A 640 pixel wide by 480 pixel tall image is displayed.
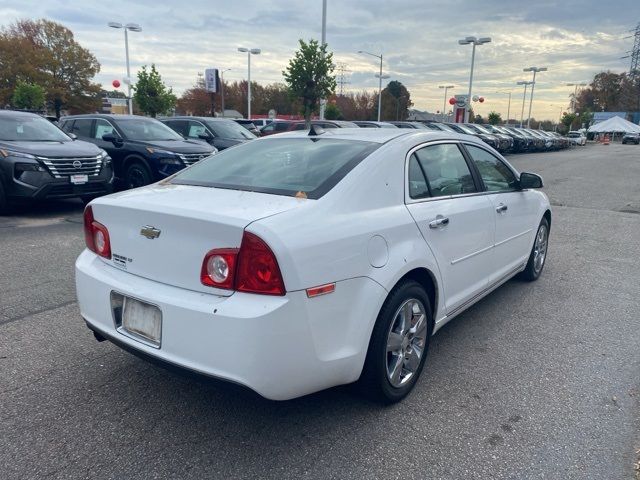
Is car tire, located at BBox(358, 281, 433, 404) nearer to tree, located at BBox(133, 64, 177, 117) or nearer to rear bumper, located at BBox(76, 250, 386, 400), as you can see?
rear bumper, located at BBox(76, 250, 386, 400)

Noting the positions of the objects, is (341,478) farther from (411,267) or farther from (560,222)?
(560,222)

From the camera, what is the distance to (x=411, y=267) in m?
2.94

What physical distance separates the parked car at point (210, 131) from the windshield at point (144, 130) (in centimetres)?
171

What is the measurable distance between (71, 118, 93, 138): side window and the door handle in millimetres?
9537

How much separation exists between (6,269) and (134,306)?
3.53 m

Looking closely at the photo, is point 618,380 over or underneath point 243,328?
underneath

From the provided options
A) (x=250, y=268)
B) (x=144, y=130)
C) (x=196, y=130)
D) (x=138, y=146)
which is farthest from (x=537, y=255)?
(x=196, y=130)

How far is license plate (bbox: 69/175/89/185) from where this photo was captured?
8148 mm

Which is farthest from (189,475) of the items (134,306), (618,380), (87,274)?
(618,380)

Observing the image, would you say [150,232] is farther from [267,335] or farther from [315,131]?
[315,131]

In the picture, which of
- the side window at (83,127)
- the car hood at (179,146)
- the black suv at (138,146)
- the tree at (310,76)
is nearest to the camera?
the black suv at (138,146)

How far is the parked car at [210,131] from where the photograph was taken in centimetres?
1265

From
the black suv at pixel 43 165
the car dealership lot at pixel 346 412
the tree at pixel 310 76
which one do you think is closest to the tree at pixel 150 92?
the tree at pixel 310 76

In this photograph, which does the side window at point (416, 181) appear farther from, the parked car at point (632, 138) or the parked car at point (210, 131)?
the parked car at point (632, 138)
